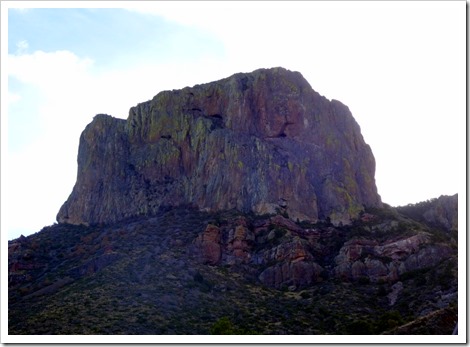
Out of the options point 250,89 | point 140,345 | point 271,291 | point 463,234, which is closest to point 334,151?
point 250,89

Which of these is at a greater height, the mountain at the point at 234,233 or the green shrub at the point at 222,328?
the mountain at the point at 234,233

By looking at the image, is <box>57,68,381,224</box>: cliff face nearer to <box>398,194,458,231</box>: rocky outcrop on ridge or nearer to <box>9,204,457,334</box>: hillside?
<box>9,204,457,334</box>: hillside

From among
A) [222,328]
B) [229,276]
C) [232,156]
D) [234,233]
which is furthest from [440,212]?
[222,328]

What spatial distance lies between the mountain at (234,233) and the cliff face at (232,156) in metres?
0.22

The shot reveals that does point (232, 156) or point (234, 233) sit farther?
point (232, 156)

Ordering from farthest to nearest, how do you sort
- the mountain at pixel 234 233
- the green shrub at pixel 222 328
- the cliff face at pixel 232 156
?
the cliff face at pixel 232 156 < the mountain at pixel 234 233 < the green shrub at pixel 222 328

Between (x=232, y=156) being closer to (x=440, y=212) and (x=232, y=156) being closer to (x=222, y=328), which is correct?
(x=440, y=212)

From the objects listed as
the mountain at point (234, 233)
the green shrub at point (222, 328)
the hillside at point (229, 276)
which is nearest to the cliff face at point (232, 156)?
the mountain at point (234, 233)

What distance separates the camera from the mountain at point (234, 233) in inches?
2169

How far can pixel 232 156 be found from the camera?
284 feet

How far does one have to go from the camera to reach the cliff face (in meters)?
84.1

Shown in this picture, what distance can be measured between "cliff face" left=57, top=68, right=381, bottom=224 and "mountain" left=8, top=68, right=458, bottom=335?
0.73 ft

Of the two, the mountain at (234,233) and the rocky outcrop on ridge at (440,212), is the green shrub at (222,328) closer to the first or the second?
the mountain at (234,233)

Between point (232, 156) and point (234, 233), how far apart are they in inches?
588
